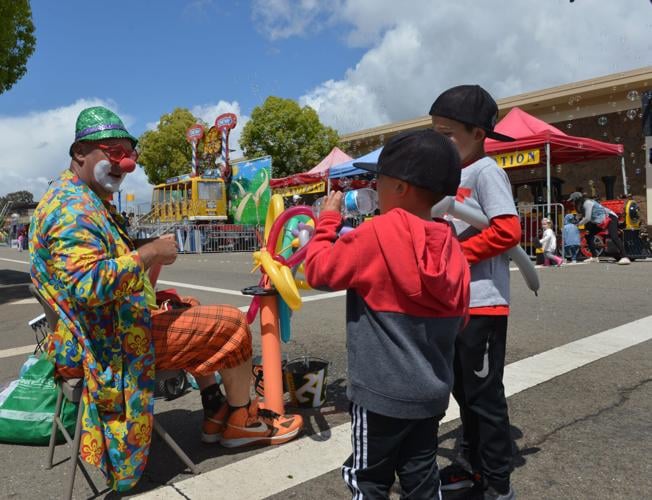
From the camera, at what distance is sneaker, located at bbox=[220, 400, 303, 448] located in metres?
2.73

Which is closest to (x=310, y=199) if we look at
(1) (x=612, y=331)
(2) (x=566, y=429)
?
(1) (x=612, y=331)

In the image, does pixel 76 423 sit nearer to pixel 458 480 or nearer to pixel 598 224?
pixel 458 480

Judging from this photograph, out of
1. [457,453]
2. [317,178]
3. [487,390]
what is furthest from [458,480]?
[317,178]

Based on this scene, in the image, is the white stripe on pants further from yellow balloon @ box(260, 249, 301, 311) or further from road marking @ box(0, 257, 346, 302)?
road marking @ box(0, 257, 346, 302)

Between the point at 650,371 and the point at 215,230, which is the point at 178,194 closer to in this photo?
the point at 215,230

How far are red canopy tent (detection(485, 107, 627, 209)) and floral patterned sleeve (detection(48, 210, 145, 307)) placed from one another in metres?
10.9

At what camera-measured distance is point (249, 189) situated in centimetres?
2472

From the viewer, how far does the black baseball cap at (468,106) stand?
2.08 meters

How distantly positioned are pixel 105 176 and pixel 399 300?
1477 millimetres

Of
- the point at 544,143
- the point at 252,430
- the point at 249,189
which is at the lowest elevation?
the point at 252,430

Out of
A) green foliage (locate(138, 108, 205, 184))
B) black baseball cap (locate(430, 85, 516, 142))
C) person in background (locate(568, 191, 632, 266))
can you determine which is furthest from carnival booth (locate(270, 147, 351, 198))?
green foliage (locate(138, 108, 205, 184))

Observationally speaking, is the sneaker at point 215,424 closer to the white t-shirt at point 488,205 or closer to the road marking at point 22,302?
the white t-shirt at point 488,205

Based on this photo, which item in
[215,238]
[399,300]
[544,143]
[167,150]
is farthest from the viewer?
[167,150]

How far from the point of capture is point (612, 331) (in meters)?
5.06
